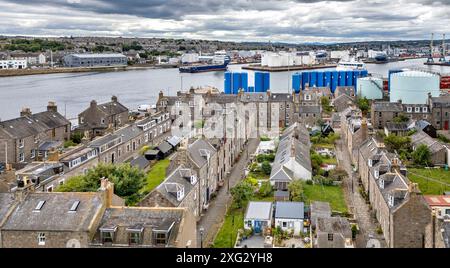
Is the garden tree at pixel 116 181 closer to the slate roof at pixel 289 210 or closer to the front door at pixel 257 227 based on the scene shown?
the front door at pixel 257 227

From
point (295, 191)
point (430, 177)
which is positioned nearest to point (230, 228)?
point (295, 191)

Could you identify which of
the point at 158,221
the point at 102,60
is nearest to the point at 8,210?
the point at 158,221

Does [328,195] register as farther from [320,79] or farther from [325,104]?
[320,79]

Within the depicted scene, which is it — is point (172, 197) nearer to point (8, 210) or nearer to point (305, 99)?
point (8, 210)

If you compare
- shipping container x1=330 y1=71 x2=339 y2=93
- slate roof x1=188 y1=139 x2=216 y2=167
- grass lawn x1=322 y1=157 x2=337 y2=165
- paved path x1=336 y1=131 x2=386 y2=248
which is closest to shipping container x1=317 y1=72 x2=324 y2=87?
shipping container x1=330 y1=71 x2=339 y2=93

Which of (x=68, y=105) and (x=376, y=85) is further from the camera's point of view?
(x=68, y=105)
